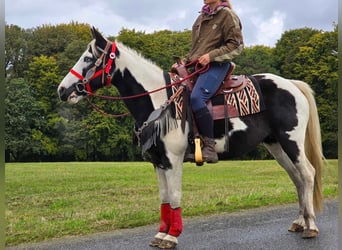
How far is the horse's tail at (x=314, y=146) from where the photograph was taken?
5.90m

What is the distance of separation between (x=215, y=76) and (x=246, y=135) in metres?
0.88

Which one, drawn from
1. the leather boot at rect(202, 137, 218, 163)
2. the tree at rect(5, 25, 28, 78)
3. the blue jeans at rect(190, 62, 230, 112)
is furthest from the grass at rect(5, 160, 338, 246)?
the tree at rect(5, 25, 28, 78)

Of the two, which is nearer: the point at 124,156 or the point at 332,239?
the point at 332,239

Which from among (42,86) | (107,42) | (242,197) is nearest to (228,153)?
(107,42)

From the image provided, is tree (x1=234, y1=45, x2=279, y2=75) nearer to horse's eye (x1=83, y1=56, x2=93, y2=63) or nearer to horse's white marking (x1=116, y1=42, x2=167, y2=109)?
horse's white marking (x1=116, y1=42, x2=167, y2=109)

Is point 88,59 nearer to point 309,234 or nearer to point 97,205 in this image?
point 309,234

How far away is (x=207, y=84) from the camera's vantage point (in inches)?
204

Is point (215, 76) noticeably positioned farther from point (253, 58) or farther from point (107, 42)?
point (253, 58)

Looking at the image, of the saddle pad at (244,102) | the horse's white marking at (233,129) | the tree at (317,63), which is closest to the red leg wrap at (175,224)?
the horse's white marking at (233,129)

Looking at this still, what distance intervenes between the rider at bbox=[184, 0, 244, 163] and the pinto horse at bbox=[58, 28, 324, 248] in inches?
8.8

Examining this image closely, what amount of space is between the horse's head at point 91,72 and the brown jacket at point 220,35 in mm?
1098

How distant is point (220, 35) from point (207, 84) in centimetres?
67

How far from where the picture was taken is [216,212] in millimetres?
7137

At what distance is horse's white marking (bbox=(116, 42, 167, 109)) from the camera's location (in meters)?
5.30
